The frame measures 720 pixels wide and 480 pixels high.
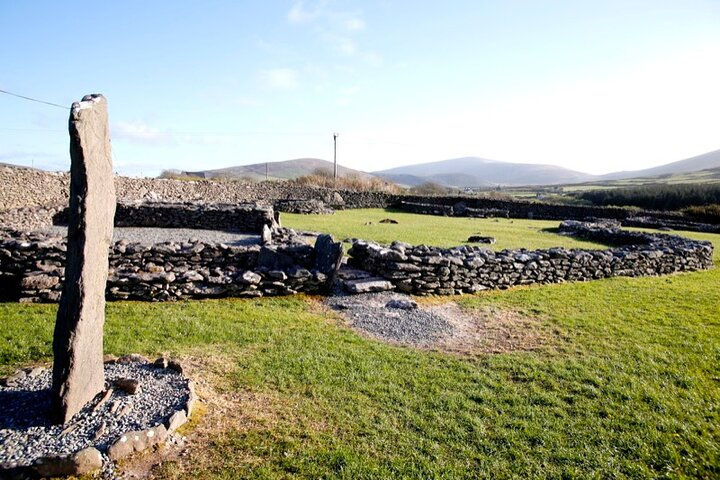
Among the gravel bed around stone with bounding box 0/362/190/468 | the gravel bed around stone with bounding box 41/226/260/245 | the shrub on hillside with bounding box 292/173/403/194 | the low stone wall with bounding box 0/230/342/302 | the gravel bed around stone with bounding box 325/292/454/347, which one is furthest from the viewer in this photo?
the shrub on hillside with bounding box 292/173/403/194

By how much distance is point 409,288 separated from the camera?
11.1 meters

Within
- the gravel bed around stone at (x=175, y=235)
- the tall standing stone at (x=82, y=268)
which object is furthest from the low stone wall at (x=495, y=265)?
the gravel bed around stone at (x=175, y=235)

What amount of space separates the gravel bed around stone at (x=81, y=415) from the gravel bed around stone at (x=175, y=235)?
1324 centimetres

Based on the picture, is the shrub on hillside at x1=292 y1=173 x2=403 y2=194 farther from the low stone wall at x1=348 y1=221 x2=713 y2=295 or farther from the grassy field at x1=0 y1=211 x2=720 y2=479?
the grassy field at x1=0 y1=211 x2=720 y2=479

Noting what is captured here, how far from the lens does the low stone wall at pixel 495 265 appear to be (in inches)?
441

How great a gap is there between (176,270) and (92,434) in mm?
6352

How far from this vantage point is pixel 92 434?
169 inches

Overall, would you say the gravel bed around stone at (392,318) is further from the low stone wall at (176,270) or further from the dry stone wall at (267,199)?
the dry stone wall at (267,199)

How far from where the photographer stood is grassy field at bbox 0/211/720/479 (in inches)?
175

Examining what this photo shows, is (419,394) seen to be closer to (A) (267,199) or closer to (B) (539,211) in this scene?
(A) (267,199)

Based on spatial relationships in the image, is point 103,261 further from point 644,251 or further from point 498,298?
point 644,251

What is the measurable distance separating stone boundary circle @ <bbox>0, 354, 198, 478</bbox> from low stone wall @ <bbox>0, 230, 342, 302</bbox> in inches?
162

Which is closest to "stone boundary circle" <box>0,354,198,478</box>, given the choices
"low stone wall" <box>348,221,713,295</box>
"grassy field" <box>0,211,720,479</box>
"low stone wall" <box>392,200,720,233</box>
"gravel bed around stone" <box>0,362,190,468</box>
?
"gravel bed around stone" <box>0,362,190,468</box>

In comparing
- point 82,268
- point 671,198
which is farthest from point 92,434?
point 671,198
